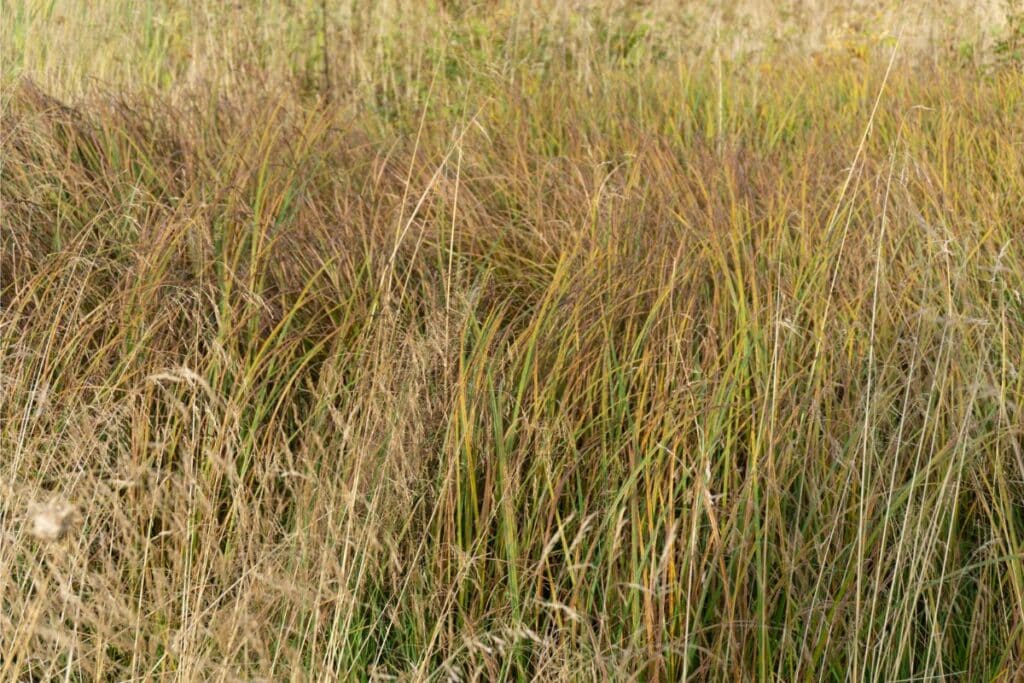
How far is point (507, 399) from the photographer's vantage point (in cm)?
183

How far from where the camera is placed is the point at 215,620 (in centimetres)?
142

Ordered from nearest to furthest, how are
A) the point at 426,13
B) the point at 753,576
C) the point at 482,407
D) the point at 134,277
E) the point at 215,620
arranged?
the point at 215,620 < the point at 753,576 < the point at 482,407 < the point at 134,277 < the point at 426,13

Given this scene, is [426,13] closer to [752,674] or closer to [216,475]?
[216,475]

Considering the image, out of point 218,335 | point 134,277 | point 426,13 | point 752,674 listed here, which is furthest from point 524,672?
point 426,13

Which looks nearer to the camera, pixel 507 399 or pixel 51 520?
pixel 51 520

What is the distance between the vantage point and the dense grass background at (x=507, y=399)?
4.97 feet

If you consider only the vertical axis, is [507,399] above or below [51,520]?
below

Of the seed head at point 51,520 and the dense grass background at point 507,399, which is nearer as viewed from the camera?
the seed head at point 51,520

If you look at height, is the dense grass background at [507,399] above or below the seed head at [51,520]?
below

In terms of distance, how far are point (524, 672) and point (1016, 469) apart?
0.86 metres

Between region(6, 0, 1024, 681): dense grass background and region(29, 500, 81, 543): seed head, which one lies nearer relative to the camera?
region(29, 500, 81, 543): seed head

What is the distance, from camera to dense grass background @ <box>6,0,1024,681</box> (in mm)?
1514

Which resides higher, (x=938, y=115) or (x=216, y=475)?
(x=938, y=115)

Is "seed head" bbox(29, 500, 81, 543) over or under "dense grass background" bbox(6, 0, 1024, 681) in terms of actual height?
over
